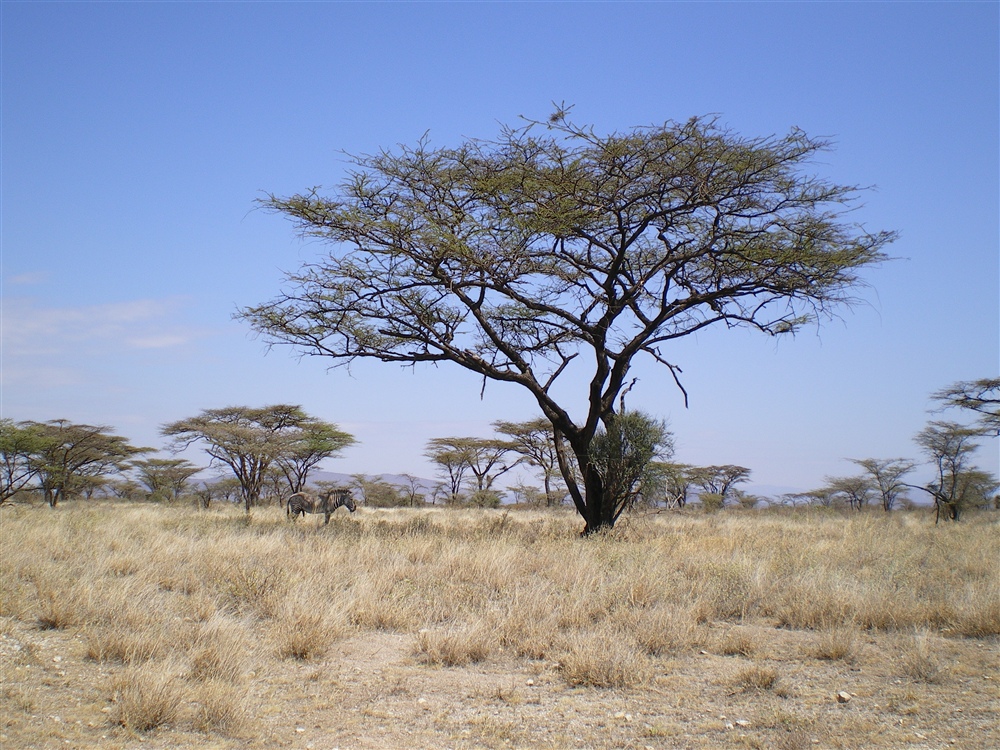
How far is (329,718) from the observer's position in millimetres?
4031

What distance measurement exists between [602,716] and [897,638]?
2.93 meters

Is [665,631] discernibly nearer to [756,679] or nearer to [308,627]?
[756,679]

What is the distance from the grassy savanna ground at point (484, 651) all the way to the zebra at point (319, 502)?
6410mm

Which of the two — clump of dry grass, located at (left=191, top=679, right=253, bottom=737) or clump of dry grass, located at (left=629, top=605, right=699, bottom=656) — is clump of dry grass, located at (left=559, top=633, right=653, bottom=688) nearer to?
clump of dry grass, located at (left=629, top=605, right=699, bottom=656)

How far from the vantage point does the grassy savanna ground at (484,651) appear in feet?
A: 12.7

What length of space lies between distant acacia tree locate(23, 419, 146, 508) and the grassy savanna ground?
21.3 metres

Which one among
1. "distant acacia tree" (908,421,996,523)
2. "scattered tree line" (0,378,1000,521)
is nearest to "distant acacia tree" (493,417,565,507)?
"scattered tree line" (0,378,1000,521)

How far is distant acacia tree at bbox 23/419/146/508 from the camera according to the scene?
2676 cm

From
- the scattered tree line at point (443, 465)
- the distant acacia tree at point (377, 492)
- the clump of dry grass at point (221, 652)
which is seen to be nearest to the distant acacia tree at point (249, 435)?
the scattered tree line at point (443, 465)

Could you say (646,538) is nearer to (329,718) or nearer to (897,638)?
(897,638)

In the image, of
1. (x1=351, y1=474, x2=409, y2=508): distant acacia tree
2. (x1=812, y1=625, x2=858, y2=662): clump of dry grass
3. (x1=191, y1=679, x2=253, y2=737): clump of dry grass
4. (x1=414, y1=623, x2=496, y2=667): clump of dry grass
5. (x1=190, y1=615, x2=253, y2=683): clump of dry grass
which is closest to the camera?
(x1=191, y1=679, x2=253, y2=737): clump of dry grass

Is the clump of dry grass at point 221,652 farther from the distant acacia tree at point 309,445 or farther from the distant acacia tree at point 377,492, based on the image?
the distant acacia tree at point 377,492

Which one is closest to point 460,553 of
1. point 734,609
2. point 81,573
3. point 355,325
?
point 734,609

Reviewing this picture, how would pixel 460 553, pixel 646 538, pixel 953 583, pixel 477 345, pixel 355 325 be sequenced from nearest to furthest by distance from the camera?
pixel 953 583 < pixel 460 553 < pixel 646 538 < pixel 355 325 < pixel 477 345
